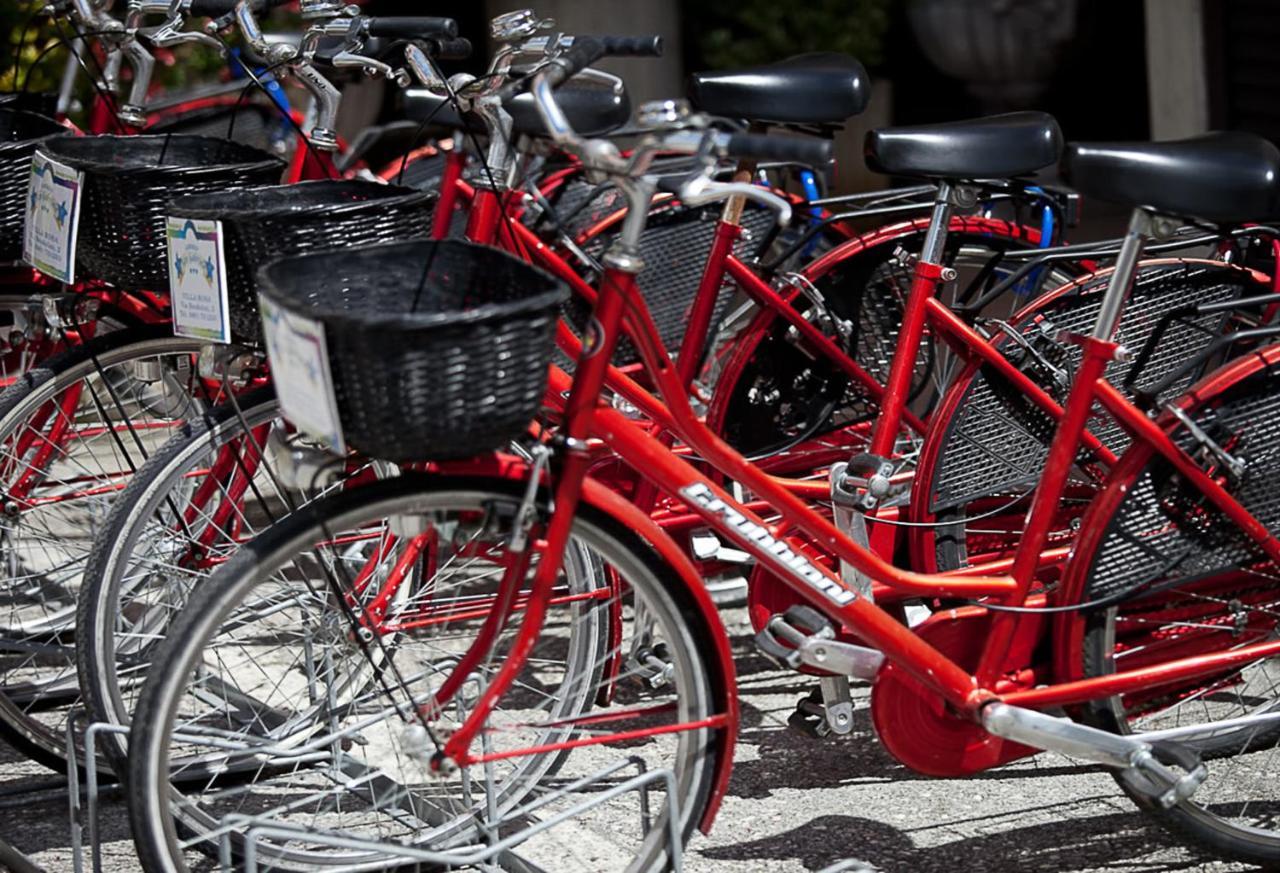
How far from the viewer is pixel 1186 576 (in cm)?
309

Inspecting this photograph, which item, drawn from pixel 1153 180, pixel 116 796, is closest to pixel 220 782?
pixel 116 796

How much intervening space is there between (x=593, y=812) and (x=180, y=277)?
1.34 meters

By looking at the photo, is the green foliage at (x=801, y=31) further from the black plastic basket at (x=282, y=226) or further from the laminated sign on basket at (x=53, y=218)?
the black plastic basket at (x=282, y=226)

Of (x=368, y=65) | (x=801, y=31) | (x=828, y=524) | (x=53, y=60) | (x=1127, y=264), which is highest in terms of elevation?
(x=368, y=65)

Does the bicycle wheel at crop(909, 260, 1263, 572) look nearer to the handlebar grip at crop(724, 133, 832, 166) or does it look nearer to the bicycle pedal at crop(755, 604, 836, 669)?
the bicycle pedal at crop(755, 604, 836, 669)

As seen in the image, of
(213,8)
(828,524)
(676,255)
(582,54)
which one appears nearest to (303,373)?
(582,54)

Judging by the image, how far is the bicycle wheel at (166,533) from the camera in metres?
3.28

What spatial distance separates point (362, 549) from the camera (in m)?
3.67

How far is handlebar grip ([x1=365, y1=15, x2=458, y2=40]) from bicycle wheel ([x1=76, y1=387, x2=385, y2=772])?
2.41 feet

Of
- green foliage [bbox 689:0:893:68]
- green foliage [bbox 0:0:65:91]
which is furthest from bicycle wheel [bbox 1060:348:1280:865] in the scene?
green foliage [bbox 689:0:893:68]

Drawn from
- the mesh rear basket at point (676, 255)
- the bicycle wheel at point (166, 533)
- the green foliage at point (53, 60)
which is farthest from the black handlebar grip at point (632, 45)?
the green foliage at point (53, 60)

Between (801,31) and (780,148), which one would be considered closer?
(780,148)

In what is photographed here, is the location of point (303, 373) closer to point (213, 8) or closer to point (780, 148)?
point (780, 148)

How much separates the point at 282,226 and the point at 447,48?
64 centimetres
